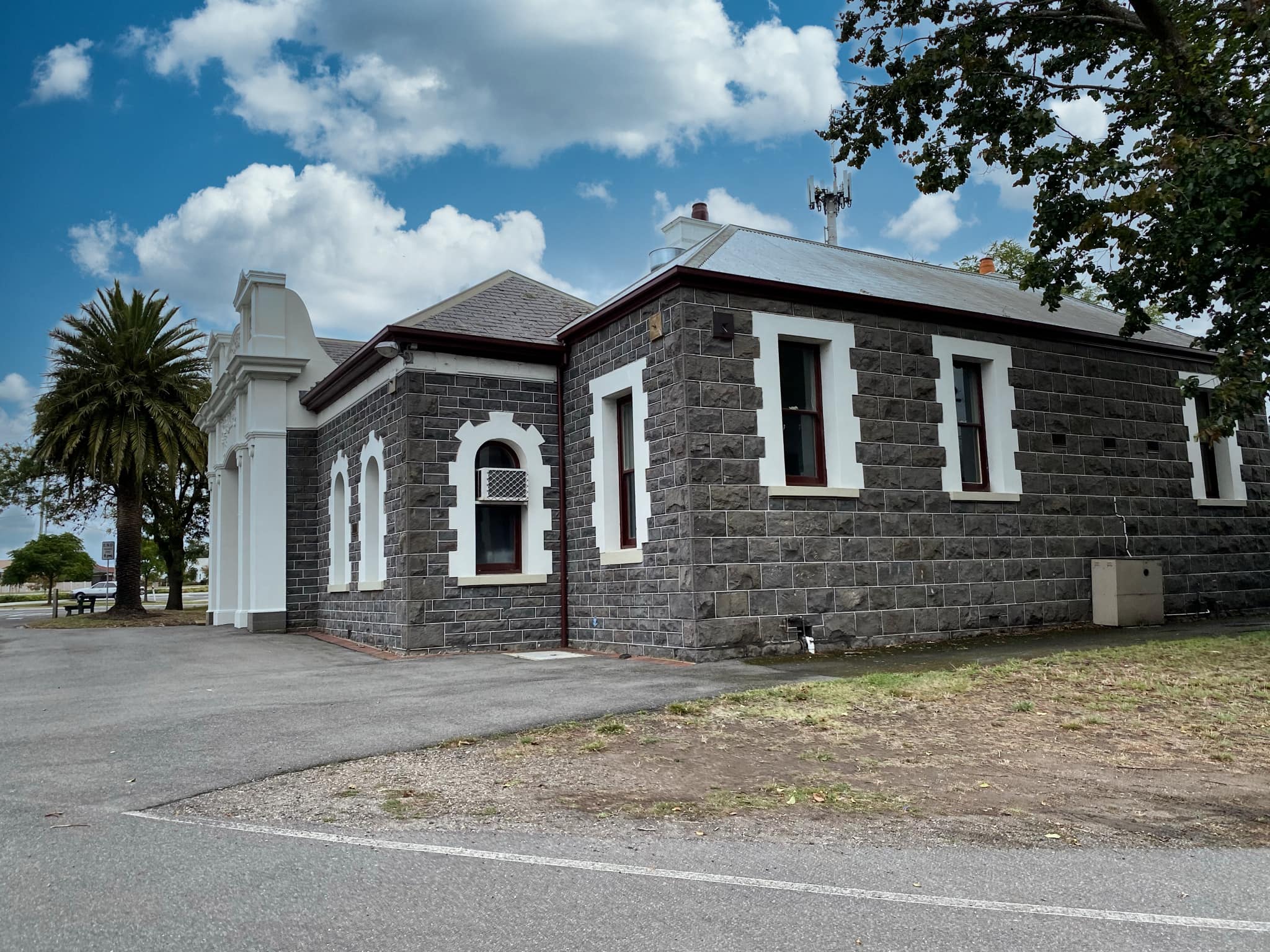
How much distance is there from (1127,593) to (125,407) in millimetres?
25894

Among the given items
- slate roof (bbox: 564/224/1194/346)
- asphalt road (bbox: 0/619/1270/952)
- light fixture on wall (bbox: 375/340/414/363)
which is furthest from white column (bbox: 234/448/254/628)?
asphalt road (bbox: 0/619/1270/952)

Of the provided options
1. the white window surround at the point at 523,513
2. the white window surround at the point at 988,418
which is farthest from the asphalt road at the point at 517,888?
the white window surround at the point at 988,418

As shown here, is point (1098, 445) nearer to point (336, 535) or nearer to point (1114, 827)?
point (1114, 827)

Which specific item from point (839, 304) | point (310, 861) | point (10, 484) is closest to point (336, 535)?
point (839, 304)

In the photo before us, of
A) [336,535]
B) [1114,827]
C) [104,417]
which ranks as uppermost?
[104,417]

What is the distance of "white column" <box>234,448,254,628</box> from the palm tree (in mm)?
6756

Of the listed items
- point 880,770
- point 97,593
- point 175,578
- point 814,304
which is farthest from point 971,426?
point 97,593

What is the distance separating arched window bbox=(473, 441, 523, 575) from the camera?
15078 mm

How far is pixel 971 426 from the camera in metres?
14.9

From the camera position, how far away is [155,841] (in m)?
5.06

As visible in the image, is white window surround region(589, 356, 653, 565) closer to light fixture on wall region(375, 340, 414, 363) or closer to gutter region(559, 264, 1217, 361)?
gutter region(559, 264, 1217, 361)

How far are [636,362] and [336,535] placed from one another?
342 inches

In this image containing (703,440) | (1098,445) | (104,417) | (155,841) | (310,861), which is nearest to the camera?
(310,861)

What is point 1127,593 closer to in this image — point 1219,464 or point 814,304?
point 1219,464
